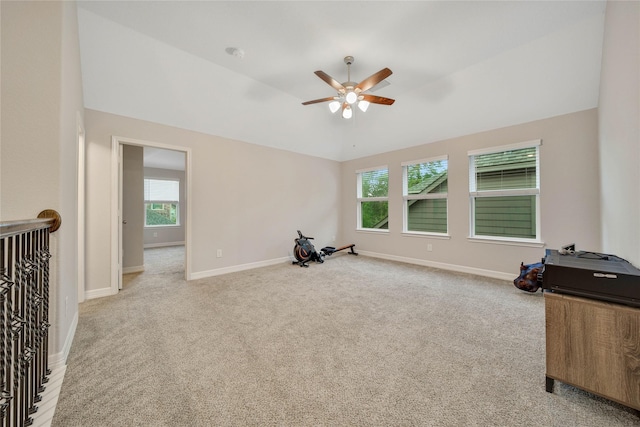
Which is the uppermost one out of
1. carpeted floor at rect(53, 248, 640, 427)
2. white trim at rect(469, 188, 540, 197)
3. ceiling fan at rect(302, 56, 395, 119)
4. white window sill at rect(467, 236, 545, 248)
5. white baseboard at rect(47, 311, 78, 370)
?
ceiling fan at rect(302, 56, 395, 119)

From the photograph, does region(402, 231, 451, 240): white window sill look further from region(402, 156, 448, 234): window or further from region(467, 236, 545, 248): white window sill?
region(467, 236, 545, 248): white window sill

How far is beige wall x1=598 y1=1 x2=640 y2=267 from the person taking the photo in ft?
5.52

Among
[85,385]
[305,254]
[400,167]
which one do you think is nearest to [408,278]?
[305,254]

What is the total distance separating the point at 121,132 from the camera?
11.3 ft

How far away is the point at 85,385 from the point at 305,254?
→ 3.57m

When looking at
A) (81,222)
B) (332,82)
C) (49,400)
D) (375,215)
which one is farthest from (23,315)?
(375,215)

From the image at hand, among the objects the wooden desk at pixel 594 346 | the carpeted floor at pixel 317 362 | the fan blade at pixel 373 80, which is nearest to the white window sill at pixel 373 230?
the carpeted floor at pixel 317 362

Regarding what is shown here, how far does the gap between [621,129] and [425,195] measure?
3010 millimetres

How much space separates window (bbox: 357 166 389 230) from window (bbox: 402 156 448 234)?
0.50 m

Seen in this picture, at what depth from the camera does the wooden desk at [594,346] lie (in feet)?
4.22

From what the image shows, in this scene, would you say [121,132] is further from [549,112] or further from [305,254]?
[549,112]

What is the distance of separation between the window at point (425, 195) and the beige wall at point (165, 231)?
646 centimetres

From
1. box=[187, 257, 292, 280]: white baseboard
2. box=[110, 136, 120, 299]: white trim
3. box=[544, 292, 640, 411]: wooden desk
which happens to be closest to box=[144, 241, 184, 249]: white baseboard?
box=[187, 257, 292, 280]: white baseboard

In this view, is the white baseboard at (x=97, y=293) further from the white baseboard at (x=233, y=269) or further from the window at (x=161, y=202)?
the window at (x=161, y=202)
